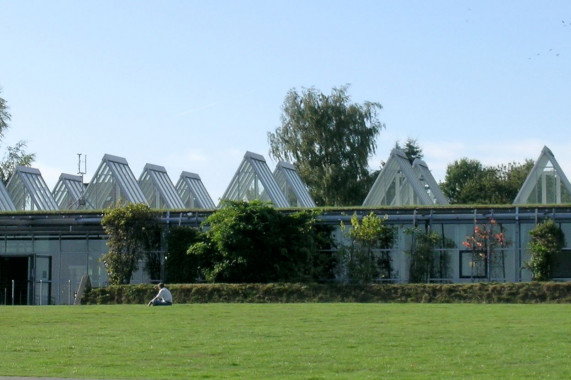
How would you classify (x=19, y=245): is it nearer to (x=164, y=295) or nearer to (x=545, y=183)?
(x=164, y=295)

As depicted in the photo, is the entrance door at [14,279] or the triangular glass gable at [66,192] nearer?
the entrance door at [14,279]

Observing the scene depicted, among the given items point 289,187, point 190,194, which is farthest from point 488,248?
point 190,194

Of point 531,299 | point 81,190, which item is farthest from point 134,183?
point 531,299

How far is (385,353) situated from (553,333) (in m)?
5.31

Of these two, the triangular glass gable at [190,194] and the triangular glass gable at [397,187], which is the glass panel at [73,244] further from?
the triangular glass gable at [190,194]

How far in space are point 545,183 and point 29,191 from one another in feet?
100

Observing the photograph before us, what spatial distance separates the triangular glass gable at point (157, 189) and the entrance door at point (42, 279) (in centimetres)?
1281

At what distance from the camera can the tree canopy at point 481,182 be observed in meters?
98.6

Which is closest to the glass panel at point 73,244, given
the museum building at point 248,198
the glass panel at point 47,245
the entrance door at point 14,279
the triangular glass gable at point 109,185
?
the museum building at point 248,198

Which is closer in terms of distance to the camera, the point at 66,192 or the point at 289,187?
the point at 289,187

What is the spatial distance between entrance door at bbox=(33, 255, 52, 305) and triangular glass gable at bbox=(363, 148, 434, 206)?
59.7 ft

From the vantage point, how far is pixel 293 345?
19562mm

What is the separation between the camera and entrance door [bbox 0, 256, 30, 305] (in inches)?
2044

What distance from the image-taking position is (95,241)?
5166cm
